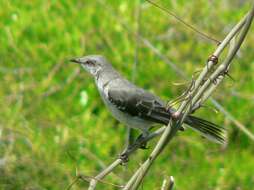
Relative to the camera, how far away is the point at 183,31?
29.9 ft

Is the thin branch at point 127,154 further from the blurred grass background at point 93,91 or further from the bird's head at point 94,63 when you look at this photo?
the blurred grass background at point 93,91

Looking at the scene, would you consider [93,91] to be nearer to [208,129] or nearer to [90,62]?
[90,62]

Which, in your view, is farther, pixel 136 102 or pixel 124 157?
pixel 136 102

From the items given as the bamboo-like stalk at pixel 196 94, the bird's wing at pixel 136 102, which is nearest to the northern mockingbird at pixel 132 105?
the bird's wing at pixel 136 102

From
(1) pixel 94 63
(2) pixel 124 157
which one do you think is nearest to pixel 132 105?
(1) pixel 94 63

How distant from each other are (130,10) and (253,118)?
91.5 inches

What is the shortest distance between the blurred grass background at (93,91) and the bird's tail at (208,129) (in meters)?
1.80

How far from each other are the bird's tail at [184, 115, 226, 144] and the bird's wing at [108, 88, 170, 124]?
65 centimetres

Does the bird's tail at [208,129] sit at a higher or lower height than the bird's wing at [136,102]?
higher

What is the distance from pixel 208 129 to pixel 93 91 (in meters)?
4.33

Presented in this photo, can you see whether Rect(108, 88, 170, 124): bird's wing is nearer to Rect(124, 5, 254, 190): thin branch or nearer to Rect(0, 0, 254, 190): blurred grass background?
Rect(0, 0, 254, 190): blurred grass background

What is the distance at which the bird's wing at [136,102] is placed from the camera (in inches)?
187

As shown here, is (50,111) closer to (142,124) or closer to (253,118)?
(253,118)

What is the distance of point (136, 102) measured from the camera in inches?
191
